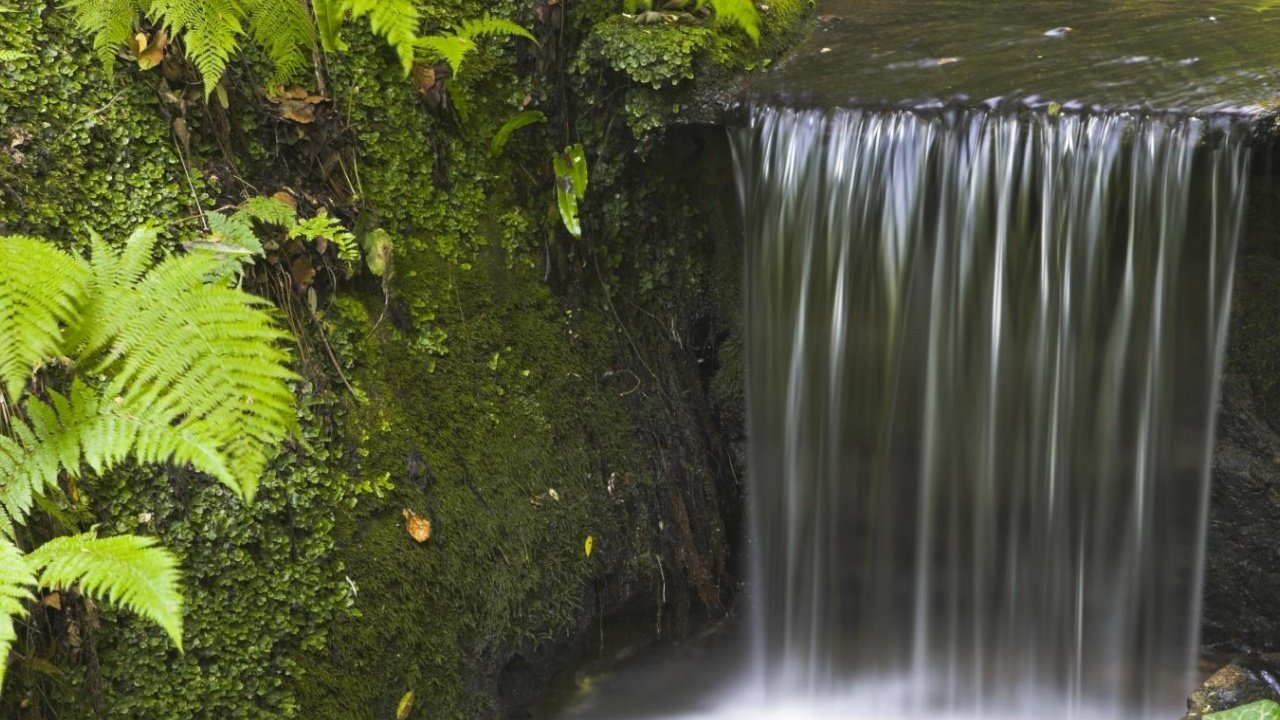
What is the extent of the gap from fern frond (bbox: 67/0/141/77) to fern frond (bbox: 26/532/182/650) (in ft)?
5.21

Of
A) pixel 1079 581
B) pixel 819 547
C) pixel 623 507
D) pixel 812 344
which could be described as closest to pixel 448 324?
pixel 623 507

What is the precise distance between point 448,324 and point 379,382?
435 mm

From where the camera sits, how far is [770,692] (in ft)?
16.2

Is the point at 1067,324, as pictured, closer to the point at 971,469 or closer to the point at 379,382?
the point at 971,469

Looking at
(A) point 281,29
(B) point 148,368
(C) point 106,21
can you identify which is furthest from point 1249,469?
(C) point 106,21

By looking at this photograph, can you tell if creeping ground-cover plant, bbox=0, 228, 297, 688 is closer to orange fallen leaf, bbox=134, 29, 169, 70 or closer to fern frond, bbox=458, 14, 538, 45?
orange fallen leaf, bbox=134, 29, 169, 70

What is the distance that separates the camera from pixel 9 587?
2.34 metres

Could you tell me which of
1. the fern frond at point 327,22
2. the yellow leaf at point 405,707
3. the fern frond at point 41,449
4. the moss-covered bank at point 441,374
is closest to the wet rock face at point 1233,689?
the moss-covered bank at point 441,374

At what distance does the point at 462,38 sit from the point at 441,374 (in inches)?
46.8

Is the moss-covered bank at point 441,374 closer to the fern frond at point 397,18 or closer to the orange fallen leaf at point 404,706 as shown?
the orange fallen leaf at point 404,706

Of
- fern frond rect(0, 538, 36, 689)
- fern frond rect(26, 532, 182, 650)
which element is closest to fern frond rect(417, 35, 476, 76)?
fern frond rect(26, 532, 182, 650)

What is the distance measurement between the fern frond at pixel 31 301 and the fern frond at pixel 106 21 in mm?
1042

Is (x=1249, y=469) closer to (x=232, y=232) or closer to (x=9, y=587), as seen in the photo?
(x=232, y=232)

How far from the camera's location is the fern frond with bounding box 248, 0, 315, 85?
3.57 m
